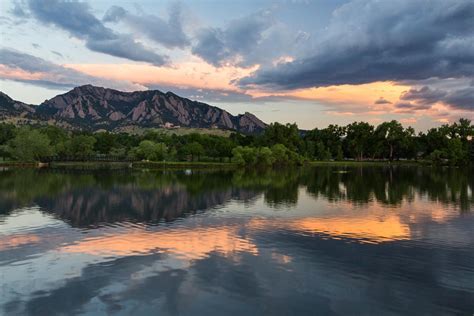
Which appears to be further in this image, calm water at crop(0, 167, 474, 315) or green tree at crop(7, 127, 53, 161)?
green tree at crop(7, 127, 53, 161)

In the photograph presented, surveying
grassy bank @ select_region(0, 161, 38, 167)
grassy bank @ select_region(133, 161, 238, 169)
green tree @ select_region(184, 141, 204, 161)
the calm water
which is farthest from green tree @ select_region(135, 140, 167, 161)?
the calm water

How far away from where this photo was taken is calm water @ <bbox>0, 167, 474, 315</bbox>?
59.2 feet

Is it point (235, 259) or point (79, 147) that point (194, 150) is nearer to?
point (79, 147)

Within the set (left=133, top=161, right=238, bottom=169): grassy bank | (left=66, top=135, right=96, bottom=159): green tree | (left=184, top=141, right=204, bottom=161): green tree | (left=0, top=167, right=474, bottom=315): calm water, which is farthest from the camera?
(left=66, top=135, right=96, bottom=159): green tree

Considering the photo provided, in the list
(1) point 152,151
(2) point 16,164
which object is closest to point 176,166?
(1) point 152,151

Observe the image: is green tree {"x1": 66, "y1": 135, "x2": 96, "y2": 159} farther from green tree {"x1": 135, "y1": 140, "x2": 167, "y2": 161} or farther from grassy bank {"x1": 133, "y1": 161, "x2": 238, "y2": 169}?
grassy bank {"x1": 133, "y1": 161, "x2": 238, "y2": 169}

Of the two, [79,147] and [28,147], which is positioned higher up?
[79,147]

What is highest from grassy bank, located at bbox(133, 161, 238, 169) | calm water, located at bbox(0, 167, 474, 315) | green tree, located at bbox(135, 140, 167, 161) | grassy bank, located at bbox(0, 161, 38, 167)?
green tree, located at bbox(135, 140, 167, 161)

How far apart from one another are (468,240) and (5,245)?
33168mm

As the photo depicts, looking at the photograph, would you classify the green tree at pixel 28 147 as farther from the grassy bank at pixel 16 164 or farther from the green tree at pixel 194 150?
the green tree at pixel 194 150

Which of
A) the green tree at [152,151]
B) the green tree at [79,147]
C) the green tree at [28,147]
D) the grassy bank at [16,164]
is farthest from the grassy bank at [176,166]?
the green tree at [79,147]

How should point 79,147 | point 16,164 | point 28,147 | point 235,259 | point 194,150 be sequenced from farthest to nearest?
point 79,147 → point 194,150 → point 28,147 → point 16,164 → point 235,259

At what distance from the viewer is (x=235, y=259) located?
24562 millimetres

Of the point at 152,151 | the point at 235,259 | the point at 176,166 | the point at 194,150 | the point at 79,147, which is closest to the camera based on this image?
the point at 235,259
